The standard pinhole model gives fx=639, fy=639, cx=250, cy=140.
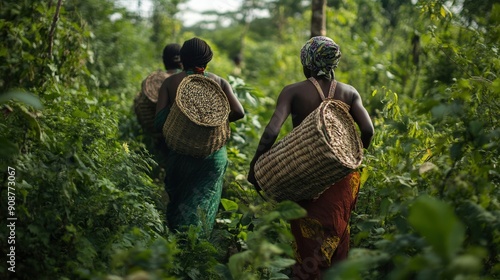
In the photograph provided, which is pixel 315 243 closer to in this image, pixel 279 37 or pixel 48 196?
pixel 48 196

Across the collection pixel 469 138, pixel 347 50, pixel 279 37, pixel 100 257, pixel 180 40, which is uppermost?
pixel 279 37

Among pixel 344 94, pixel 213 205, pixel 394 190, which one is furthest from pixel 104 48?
pixel 394 190

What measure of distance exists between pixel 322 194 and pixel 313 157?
1.69 ft

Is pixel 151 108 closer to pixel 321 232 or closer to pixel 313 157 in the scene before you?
pixel 321 232

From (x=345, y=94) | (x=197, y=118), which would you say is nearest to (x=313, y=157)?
(x=345, y=94)

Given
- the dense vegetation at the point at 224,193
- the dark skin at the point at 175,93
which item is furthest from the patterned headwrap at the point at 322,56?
the dark skin at the point at 175,93

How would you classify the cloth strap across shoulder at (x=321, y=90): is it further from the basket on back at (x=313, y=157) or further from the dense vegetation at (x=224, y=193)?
the dense vegetation at (x=224, y=193)

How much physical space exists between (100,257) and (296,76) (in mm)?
10102

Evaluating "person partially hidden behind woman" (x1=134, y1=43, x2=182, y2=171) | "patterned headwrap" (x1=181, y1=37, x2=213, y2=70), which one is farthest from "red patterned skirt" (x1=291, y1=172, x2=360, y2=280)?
"person partially hidden behind woman" (x1=134, y1=43, x2=182, y2=171)

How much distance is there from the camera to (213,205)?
18.2 ft

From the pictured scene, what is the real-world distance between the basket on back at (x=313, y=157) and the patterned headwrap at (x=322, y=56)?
1.09ft

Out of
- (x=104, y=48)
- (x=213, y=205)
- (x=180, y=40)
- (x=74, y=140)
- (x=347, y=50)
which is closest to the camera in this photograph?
(x=74, y=140)

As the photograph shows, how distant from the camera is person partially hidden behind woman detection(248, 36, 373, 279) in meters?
4.23

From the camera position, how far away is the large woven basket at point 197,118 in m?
4.90
